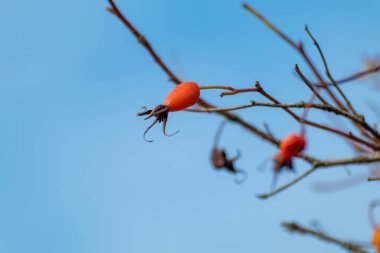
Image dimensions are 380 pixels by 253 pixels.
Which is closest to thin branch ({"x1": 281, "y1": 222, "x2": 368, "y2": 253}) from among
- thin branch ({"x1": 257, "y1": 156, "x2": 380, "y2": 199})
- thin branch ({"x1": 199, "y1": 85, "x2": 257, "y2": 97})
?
thin branch ({"x1": 257, "y1": 156, "x2": 380, "y2": 199})

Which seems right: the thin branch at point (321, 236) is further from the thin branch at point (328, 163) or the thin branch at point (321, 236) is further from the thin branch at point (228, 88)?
the thin branch at point (228, 88)

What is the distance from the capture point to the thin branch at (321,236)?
10.1 feet

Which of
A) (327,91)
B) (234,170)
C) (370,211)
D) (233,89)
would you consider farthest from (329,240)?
(233,89)

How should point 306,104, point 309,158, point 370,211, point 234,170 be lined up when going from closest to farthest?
point 306,104 → point 309,158 → point 370,211 → point 234,170

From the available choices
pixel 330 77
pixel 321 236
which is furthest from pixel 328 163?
pixel 321 236

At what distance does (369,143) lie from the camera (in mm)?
1983

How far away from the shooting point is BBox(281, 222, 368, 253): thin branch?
306 cm

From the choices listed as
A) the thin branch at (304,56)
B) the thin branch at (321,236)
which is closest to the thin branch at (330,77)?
the thin branch at (304,56)

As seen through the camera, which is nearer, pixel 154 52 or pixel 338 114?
pixel 338 114

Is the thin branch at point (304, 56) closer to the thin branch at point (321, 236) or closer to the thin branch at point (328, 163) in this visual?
the thin branch at point (328, 163)

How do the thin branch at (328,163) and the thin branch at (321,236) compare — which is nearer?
the thin branch at (328,163)

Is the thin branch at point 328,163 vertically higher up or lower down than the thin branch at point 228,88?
lower down

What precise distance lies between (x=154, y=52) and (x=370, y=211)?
161 centimetres

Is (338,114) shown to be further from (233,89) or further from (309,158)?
(309,158)
